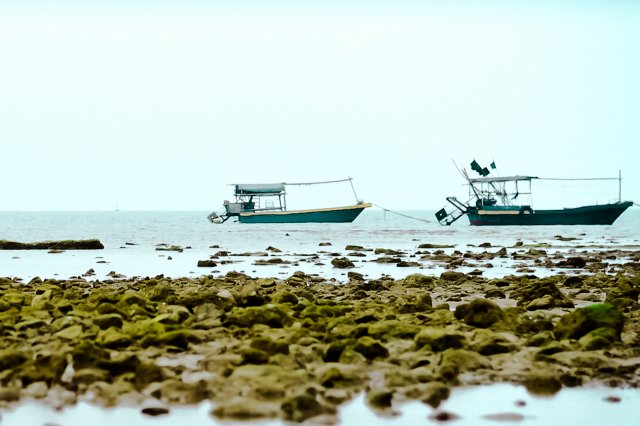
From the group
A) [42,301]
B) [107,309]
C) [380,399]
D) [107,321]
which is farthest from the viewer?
[42,301]

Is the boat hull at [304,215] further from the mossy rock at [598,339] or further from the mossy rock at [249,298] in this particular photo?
the mossy rock at [598,339]

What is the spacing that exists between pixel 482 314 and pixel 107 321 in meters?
4.01

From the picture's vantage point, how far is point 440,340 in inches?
276

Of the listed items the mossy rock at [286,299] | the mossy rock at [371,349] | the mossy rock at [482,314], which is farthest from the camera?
the mossy rock at [286,299]

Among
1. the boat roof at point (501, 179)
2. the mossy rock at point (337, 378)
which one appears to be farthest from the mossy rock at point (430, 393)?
the boat roof at point (501, 179)

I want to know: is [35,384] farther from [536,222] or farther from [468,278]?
[536,222]

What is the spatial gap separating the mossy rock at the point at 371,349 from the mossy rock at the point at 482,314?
1997mm

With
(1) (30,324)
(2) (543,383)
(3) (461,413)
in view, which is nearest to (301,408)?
(3) (461,413)

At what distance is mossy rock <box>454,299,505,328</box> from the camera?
8.39m

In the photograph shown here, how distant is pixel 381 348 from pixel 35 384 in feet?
9.37

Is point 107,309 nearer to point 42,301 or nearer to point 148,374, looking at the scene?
point 42,301

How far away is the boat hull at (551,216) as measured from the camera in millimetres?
64438

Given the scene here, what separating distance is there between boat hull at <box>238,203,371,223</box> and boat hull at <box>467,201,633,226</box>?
14.6 metres

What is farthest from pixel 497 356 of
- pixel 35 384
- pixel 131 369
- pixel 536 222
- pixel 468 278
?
pixel 536 222
